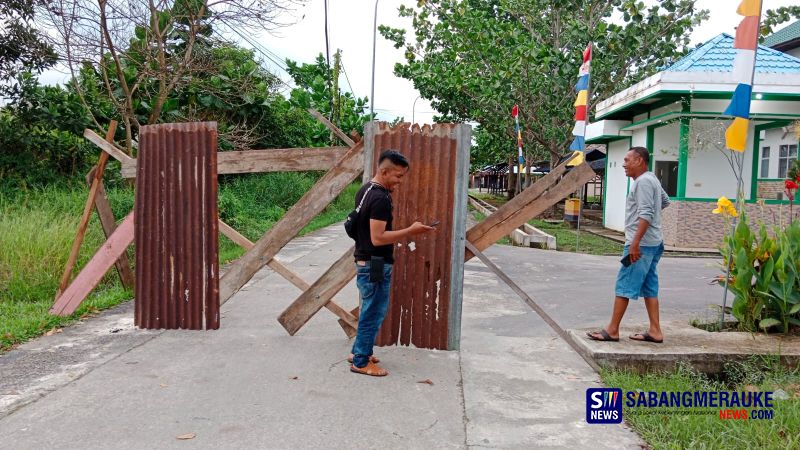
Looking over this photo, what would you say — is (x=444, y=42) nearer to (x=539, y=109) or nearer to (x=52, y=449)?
(x=539, y=109)

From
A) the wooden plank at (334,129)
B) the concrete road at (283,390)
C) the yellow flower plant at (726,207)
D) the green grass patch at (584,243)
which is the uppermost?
the wooden plank at (334,129)

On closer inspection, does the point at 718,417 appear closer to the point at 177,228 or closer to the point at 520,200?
the point at 520,200

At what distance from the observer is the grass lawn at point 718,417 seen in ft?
11.4

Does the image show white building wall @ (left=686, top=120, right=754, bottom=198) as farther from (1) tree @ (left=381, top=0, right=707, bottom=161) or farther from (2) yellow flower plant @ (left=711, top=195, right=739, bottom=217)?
(2) yellow flower plant @ (left=711, top=195, right=739, bottom=217)

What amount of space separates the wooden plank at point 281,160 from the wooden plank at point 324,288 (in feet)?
2.75

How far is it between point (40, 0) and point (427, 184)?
9.76 metres

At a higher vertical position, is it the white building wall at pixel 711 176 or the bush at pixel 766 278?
the white building wall at pixel 711 176

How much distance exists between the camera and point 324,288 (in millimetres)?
5309

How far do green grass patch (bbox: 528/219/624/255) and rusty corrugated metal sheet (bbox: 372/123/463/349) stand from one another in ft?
30.2

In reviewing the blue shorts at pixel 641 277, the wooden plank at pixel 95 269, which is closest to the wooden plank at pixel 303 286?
the wooden plank at pixel 95 269

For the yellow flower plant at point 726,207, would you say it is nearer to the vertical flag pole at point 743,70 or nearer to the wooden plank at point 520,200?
the vertical flag pole at point 743,70

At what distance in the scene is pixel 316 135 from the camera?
23.0m

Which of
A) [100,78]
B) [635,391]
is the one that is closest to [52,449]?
[635,391]

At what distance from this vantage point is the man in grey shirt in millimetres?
5031
